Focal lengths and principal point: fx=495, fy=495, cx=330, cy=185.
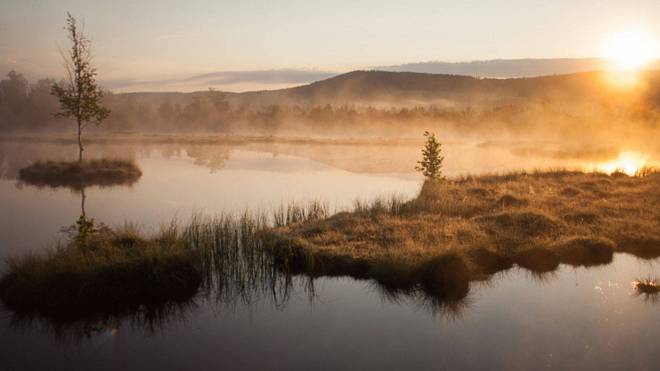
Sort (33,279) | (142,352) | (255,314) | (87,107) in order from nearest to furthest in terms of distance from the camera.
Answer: (142,352) → (255,314) → (33,279) → (87,107)

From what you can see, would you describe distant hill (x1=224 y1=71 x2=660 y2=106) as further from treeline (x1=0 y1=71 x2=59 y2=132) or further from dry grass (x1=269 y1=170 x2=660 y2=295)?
dry grass (x1=269 y1=170 x2=660 y2=295)

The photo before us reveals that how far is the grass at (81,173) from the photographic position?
3045cm

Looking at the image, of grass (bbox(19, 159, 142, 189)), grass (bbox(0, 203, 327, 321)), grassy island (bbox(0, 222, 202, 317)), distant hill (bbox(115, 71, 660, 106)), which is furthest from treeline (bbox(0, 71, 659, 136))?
grassy island (bbox(0, 222, 202, 317))

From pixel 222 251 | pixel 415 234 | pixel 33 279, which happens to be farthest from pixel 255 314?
pixel 415 234

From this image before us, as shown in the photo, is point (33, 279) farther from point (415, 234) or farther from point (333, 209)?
point (333, 209)

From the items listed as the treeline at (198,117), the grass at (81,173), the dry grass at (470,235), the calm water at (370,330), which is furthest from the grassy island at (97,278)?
the treeline at (198,117)

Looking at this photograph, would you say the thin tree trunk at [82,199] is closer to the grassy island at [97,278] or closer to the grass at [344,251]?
the grass at [344,251]

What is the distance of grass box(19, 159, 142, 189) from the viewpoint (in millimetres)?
30453

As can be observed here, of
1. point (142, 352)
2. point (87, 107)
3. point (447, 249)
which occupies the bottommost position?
point (142, 352)

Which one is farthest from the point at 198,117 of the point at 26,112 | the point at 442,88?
the point at 442,88

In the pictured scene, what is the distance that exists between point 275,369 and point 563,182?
22.7 meters

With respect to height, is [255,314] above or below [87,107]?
below

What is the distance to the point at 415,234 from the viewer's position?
1597cm

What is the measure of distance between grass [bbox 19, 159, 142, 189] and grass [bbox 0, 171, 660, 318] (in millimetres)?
15823
